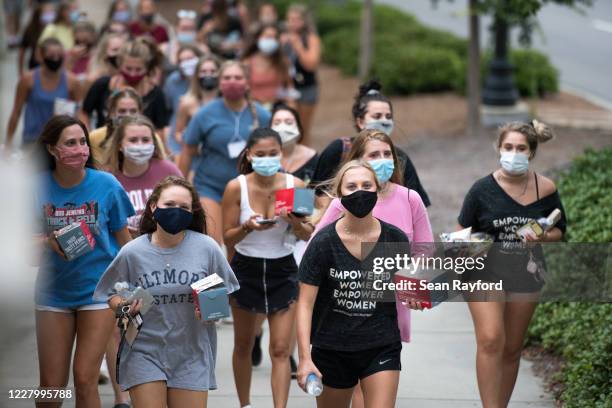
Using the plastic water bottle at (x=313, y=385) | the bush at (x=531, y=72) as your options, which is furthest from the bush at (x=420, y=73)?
the plastic water bottle at (x=313, y=385)

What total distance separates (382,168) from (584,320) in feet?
7.72

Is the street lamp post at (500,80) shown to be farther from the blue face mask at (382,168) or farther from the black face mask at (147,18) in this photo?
the blue face mask at (382,168)

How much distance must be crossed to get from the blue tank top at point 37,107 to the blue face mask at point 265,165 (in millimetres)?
4337

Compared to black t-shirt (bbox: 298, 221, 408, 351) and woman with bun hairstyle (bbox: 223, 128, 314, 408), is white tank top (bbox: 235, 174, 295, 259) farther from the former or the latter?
black t-shirt (bbox: 298, 221, 408, 351)

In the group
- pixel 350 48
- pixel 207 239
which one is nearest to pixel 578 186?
pixel 207 239

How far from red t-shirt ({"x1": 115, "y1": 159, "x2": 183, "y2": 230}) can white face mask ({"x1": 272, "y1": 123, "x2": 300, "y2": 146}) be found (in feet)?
3.03

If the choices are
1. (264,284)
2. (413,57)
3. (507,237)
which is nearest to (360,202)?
(507,237)

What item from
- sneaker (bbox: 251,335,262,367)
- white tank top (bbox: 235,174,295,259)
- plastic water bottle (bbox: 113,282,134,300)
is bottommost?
sneaker (bbox: 251,335,262,367)

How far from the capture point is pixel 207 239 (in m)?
6.12

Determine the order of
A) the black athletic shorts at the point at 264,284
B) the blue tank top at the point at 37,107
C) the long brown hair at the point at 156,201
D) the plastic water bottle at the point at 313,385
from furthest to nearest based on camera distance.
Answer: the blue tank top at the point at 37,107
the black athletic shorts at the point at 264,284
the long brown hair at the point at 156,201
the plastic water bottle at the point at 313,385

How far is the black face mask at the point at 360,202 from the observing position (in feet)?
19.4

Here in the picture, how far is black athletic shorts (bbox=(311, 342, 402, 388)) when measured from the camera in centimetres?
593

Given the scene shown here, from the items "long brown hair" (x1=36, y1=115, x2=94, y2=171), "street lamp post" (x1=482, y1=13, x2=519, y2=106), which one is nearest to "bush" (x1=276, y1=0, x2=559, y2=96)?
"street lamp post" (x1=482, y1=13, x2=519, y2=106)

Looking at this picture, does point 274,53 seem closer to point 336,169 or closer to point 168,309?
point 336,169
